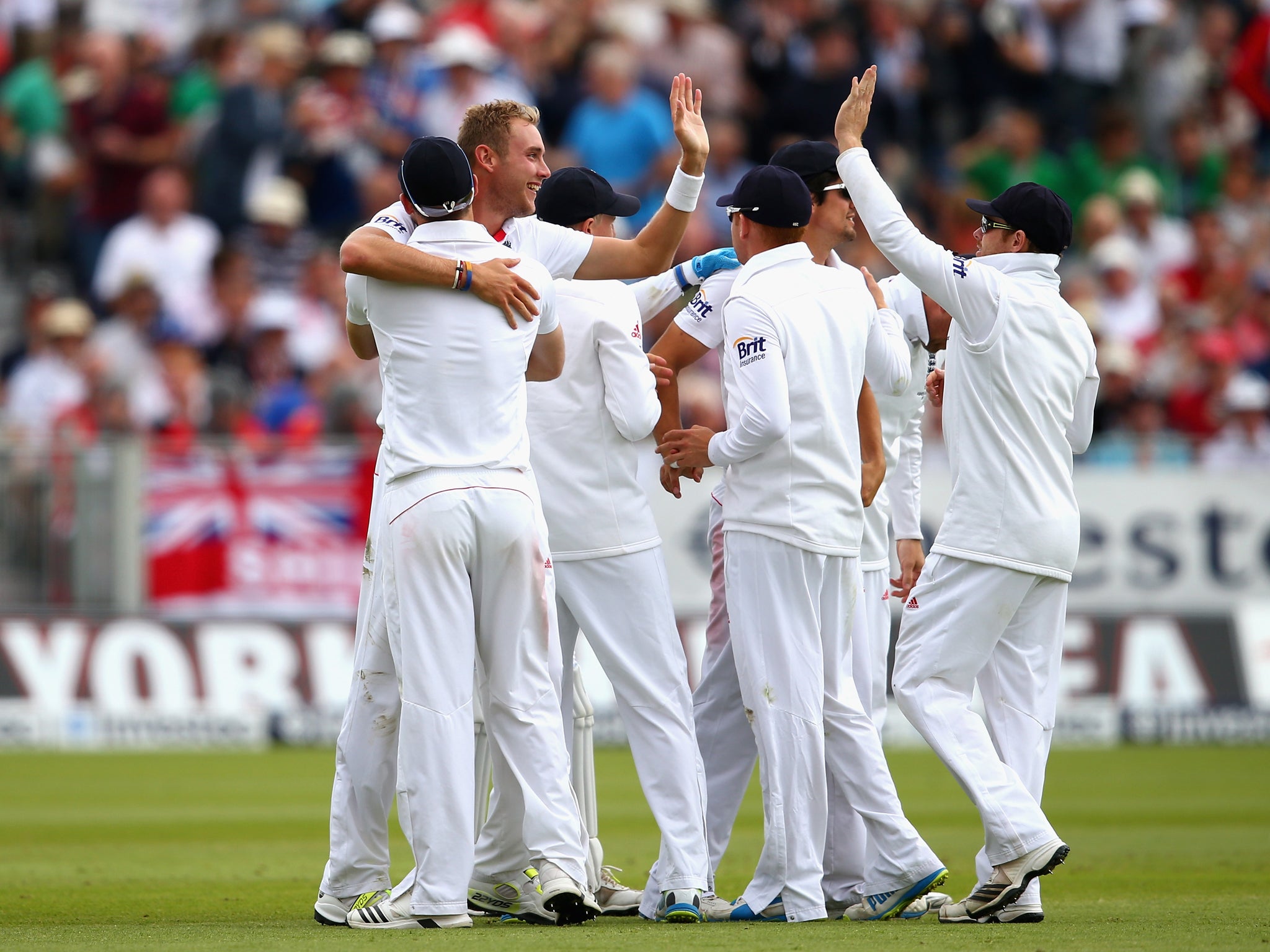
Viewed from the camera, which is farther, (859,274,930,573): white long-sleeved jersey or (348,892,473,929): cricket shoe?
(859,274,930,573): white long-sleeved jersey

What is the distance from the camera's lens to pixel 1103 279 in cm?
1820

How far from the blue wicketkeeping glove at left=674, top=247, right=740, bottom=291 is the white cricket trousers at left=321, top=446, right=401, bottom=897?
5.44 feet

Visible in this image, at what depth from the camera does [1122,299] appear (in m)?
18.2

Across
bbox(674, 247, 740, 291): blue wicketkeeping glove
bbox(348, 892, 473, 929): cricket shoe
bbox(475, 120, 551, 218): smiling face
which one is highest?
bbox(475, 120, 551, 218): smiling face

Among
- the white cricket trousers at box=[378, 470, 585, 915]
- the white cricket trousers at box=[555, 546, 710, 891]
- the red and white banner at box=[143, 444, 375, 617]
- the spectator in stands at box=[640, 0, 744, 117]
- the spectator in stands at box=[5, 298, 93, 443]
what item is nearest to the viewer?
the white cricket trousers at box=[378, 470, 585, 915]

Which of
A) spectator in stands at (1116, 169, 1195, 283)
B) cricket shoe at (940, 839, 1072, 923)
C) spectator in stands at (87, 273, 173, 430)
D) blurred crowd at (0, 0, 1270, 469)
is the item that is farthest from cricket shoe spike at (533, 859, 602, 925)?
spectator in stands at (1116, 169, 1195, 283)

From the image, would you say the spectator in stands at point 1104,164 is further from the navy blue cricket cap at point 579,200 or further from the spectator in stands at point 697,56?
the navy blue cricket cap at point 579,200

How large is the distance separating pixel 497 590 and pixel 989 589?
1850 millimetres

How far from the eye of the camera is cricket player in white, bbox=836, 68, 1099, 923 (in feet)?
22.7

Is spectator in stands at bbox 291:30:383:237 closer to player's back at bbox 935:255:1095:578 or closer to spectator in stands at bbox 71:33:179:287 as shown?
spectator in stands at bbox 71:33:179:287

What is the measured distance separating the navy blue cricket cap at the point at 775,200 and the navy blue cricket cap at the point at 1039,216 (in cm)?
63

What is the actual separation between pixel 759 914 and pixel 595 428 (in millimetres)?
1933

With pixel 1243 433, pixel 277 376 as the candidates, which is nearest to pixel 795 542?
pixel 277 376

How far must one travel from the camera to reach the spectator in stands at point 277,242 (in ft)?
56.6
